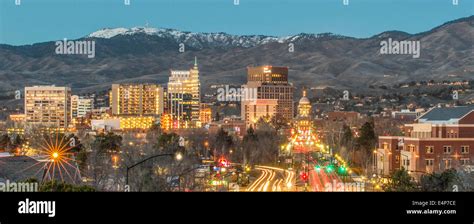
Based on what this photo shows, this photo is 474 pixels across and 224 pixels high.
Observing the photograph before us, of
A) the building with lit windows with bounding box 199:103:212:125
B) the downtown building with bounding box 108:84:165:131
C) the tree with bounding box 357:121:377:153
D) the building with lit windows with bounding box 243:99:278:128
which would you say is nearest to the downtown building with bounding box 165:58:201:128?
the building with lit windows with bounding box 199:103:212:125

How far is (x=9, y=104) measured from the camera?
16725cm

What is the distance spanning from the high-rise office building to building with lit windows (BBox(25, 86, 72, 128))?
851 inches

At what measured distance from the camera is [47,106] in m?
138

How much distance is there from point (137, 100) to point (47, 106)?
33521 millimetres

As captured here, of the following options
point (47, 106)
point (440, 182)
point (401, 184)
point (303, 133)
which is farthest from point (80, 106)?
point (440, 182)

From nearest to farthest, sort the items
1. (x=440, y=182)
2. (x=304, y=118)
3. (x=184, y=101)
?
(x=440, y=182), (x=304, y=118), (x=184, y=101)

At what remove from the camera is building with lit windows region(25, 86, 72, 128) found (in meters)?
134

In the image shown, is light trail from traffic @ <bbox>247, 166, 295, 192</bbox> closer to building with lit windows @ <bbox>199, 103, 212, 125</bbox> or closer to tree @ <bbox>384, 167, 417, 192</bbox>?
tree @ <bbox>384, 167, 417, 192</bbox>

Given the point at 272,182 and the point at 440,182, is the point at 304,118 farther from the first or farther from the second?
the point at 440,182

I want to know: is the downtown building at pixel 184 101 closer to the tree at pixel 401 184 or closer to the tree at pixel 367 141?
the tree at pixel 367 141

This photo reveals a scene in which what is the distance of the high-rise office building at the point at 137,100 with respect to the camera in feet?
550

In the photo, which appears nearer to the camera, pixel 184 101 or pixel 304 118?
pixel 304 118
